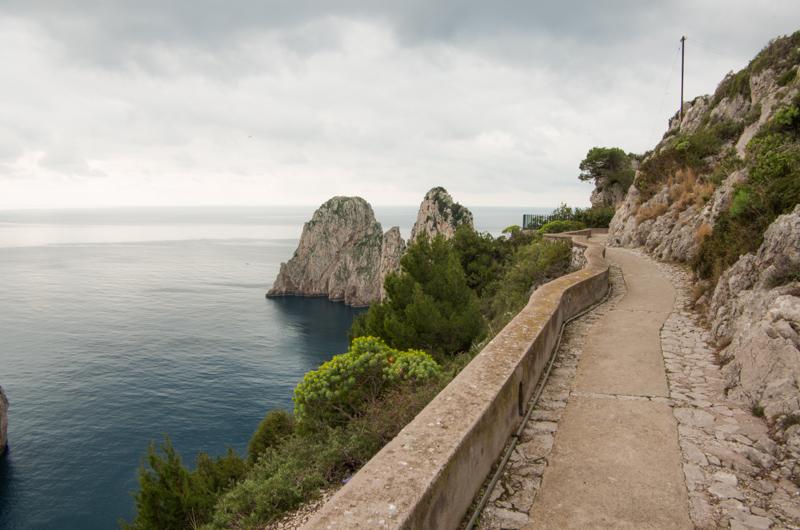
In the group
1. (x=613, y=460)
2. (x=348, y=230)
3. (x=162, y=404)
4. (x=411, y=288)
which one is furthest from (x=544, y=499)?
(x=348, y=230)

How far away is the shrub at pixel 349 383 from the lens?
10.1 metres

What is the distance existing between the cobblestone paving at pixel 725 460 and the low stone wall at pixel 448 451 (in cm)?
186

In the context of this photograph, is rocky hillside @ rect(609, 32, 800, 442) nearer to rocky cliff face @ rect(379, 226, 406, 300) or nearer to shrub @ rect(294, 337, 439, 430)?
shrub @ rect(294, 337, 439, 430)

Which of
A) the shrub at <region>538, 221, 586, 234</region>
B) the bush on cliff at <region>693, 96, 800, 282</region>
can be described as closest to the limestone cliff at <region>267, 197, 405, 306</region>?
the shrub at <region>538, 221, 586, 234</region>

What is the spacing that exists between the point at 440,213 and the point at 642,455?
285ft

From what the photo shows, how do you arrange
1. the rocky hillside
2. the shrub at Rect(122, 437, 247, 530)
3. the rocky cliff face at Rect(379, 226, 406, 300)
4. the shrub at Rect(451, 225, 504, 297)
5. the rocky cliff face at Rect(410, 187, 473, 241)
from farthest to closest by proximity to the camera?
the rocky cliff face at Rect(379, 226, 406, 300), the rocky cliff face at Rect(410, 187, 473, 241), the shrub at Rect(451, 225, 504, 297), the shrub at Rect(122, 437, 247, 530), the rocky hillside

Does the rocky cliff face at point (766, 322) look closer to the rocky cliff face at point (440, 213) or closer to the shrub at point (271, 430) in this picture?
the shrub at point (271, 430)

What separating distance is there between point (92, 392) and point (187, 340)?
17310mm

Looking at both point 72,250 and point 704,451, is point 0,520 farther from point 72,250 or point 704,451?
point 72,250

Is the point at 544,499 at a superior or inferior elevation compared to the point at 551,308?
inferior

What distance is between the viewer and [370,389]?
410 inches

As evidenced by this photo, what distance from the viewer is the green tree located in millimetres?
57938

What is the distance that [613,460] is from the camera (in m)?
4.91

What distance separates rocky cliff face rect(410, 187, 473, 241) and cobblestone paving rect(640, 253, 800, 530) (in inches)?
3181
